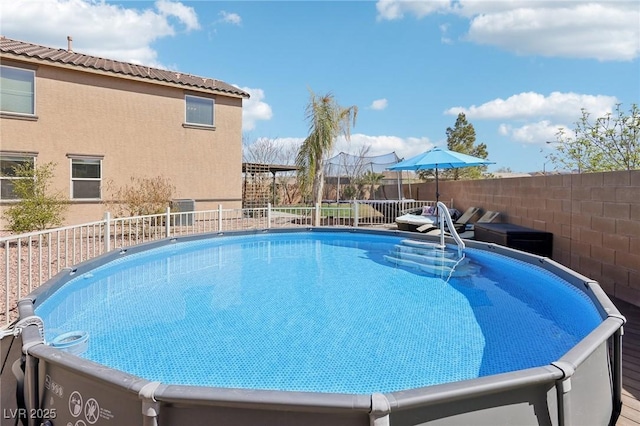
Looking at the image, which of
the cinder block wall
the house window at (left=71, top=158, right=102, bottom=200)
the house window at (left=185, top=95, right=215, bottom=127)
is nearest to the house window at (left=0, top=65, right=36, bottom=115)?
the house window at (left=71, top=158, right=102, bottom=200)

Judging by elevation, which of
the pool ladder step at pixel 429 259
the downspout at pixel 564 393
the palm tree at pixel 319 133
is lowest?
the pool ladder step at pixel 429 259

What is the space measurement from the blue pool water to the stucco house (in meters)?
5.93

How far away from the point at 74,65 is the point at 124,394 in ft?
43.7

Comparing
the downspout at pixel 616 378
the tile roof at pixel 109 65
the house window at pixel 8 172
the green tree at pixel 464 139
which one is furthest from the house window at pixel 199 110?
the green tree at pixel 464 139

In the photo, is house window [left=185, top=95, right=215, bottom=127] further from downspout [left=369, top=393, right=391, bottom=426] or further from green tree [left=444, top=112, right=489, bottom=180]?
green tree [left=444, top=112, right=489, bottom=180]

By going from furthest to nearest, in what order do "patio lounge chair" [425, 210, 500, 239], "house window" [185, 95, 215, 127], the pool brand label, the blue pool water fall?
"house window" [185, 95, 215, 127]
"patio lounge chair" [425, 210, 500, 239]
the blue pool water
the pool brand label

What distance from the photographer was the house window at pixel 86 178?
1241 centimetres

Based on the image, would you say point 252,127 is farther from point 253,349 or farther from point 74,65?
point 253,349

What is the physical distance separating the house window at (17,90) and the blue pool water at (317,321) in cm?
708

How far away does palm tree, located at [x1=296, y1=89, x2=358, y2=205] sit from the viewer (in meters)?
15.8

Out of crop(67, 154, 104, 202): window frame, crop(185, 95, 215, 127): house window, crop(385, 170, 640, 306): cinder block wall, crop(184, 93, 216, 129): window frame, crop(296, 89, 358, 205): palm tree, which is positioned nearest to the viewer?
crop(385, 170, 640, 306): cinder block wall

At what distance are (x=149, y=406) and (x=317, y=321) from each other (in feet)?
11.6

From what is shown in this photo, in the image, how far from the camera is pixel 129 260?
8.20 metres

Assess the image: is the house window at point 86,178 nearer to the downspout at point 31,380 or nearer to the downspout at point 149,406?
the downspout at point 31,380
